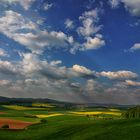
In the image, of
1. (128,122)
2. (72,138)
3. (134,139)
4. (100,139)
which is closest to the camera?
(134,139)

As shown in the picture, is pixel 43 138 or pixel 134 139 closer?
pixel 134 139

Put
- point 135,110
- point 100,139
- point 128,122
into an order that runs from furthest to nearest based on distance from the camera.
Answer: point 135,110 → point 128,122 → point 100,139

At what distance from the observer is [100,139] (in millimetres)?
36875

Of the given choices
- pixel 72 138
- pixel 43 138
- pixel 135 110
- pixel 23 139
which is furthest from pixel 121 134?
pixel 135 110

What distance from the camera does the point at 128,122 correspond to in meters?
45.8

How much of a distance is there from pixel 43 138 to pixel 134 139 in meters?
16.1

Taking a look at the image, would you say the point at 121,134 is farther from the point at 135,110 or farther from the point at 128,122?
the point at 135,110

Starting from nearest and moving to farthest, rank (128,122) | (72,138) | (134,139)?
(134,139) < (72,138) < (128,122)

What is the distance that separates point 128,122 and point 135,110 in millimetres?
31862

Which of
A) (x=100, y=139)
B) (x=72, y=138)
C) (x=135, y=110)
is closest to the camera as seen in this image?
(x=100, y=139)

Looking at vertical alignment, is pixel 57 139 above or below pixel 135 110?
below

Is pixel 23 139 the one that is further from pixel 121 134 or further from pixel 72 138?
pixel 121 134

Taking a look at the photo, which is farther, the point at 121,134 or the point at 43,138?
the point at 43,138

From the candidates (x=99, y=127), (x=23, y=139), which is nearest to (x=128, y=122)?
(x=99, y=127)
